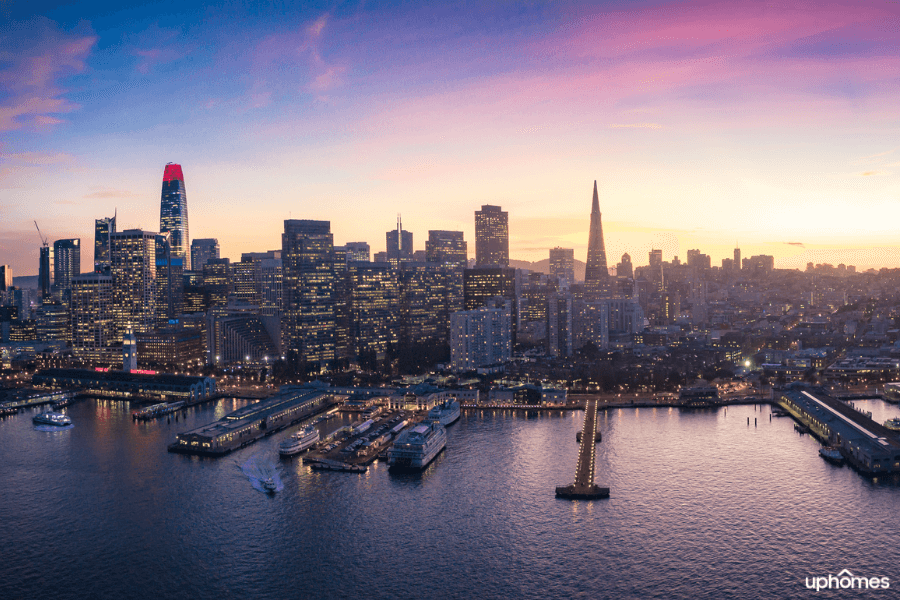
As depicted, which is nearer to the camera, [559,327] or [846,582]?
[846,582]

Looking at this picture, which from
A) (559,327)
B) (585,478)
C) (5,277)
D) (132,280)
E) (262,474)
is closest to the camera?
(585,478)

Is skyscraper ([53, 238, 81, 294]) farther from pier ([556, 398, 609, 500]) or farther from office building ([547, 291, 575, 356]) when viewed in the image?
pier ([556, 398, 609, 500])

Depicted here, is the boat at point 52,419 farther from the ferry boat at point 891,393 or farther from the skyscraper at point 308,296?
the ferry boat at point 891,393

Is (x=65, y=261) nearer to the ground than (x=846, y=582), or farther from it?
farther from it

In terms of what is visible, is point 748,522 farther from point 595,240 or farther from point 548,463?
point 595,240

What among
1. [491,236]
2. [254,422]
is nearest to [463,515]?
[254,422]

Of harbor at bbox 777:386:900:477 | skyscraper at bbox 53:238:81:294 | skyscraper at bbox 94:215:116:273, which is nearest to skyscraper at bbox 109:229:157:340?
skyscraper at bbox 94:215:116:273

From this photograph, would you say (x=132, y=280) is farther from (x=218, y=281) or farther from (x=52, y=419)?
(x=218, y=281)
